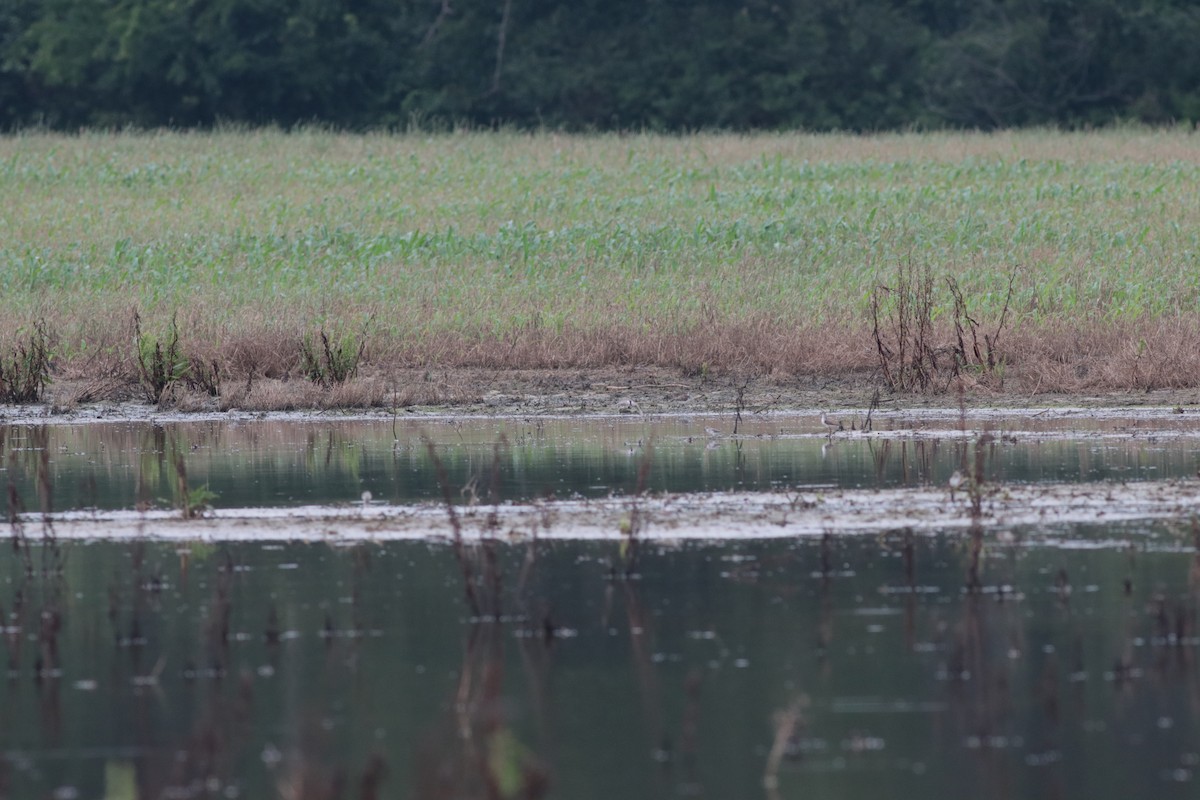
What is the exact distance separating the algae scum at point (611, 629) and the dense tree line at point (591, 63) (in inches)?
1366

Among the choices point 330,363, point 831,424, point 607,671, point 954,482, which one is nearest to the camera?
point 607,671

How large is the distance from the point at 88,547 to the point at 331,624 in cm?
232

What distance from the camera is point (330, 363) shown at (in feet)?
53.3

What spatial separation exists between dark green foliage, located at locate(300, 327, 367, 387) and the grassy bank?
16.0 inches

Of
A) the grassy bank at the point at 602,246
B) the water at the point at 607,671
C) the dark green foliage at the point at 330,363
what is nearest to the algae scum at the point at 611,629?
the water at the point at 607,671

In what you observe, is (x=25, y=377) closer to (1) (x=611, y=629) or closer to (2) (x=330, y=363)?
(2) (x=330, y=363)

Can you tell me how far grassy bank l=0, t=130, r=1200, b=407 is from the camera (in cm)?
1739

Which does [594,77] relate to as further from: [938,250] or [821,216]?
[938,250]

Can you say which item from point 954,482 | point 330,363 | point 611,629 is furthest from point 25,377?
point 611,629

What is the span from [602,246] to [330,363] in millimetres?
8118

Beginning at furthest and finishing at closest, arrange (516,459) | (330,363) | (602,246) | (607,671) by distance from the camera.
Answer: (602,246) → (330,363) → (516,459) → (607,671)

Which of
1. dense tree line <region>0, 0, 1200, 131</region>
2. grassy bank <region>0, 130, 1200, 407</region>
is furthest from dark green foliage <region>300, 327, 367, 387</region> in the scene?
dense tree line <region>0, 0, 1200, 131</region>

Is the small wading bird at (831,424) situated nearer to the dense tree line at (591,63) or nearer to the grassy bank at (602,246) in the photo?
the grassy bank at (602,246)

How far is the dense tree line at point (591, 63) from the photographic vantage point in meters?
45.8
